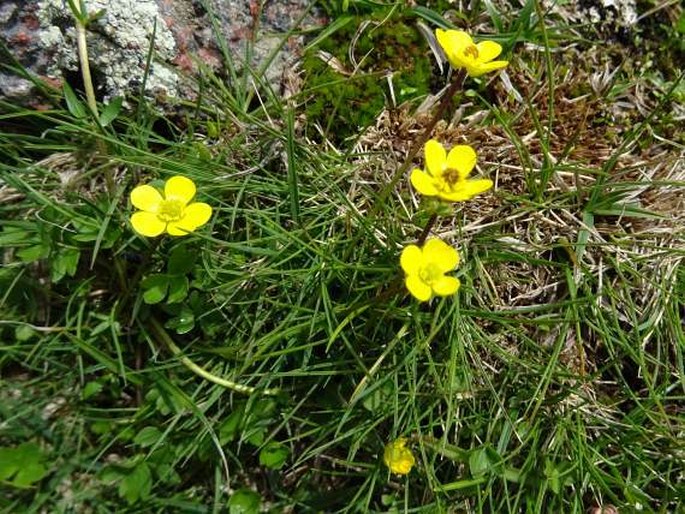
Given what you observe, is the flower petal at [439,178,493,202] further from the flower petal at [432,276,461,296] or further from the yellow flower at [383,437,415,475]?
the yellow flower at [383,437,415,475]

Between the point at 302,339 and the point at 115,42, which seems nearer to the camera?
the point at 302,339

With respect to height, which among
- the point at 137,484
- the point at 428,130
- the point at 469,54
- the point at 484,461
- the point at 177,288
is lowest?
the point at 484,461

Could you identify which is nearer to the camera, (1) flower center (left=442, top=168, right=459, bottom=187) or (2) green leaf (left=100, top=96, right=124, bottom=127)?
(1) flower center (left=442, top=168, right=459, bottom=187)

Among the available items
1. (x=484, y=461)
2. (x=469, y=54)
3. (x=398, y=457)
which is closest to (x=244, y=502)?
(x=398, y=457)

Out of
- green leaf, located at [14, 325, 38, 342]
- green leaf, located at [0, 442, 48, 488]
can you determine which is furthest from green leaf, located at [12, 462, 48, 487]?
green leaf, located at [14, 325, 38, 342]

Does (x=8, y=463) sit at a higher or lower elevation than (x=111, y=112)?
lower

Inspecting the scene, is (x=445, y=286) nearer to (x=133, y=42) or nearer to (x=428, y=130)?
(x=428, y=130)

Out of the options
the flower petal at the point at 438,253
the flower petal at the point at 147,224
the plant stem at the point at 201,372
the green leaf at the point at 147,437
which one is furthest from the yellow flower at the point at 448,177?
the green leaf at the point at 147,437
